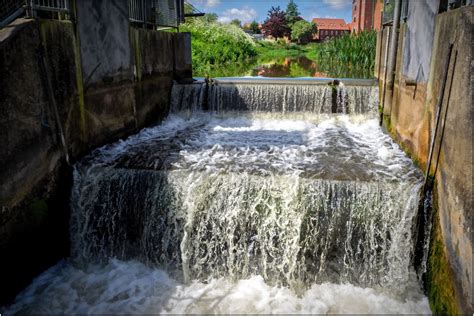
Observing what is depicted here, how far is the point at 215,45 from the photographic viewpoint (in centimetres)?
2812

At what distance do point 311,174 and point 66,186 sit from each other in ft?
11.8

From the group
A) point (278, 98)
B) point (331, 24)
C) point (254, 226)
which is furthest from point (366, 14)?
point (254, 226)

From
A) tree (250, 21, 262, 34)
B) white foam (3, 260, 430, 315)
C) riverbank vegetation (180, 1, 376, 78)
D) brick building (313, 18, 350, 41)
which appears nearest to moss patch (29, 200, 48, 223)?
white foam (3, 260, 430, 315)

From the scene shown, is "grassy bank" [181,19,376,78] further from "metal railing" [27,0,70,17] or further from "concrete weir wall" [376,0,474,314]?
"metal railing" [27,0,70,17]

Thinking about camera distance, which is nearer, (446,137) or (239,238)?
(446,137)

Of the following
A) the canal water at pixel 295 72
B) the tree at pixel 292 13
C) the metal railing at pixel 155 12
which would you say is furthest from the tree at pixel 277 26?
the metal railing at pixel 155 12

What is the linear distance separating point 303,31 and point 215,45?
35.7 meters

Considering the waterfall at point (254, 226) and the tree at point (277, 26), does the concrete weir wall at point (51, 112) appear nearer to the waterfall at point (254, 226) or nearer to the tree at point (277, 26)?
the waterfall at point (254, 226)

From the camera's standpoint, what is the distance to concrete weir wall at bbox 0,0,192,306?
4797 mm

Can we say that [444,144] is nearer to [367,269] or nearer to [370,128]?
[367,269]

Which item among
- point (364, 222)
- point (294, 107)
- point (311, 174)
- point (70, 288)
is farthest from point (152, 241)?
point (294, 107)

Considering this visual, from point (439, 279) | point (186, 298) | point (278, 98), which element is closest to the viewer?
point (439, 279)

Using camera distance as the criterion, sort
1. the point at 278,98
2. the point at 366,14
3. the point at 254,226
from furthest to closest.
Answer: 1. the point at 366,14
2. the point at 278,98
3. the point at 254,226

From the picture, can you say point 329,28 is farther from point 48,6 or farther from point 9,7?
point 9,7
